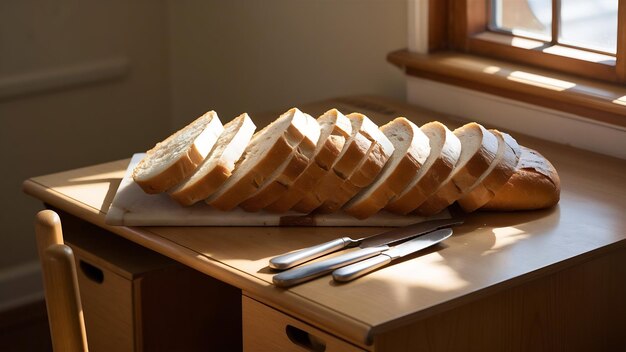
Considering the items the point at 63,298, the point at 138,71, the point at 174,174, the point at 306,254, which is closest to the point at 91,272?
the point at 174,174

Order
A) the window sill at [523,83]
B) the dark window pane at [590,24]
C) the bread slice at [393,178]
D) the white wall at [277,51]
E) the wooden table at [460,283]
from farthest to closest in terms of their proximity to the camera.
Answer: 1. the white wall at [277,51]
2. the dark window pane at [590,24]
3. the window sill at [523,83]
4. the bread slice at [393,178]
5. the wooden table at [460,283]

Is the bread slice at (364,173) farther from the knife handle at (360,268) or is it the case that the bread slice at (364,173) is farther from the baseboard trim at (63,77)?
the baseboard trim at (63,77)

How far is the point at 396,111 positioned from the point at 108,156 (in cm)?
109

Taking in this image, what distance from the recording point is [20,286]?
283cm

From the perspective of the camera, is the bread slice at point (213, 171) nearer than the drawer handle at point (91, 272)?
Yes

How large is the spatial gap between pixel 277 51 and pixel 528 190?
127cm

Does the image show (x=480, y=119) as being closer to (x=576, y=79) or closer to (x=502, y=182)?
(x=576, y=79)

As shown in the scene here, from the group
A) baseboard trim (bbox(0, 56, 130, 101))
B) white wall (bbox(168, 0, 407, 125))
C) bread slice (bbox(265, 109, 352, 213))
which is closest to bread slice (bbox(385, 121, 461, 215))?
bread slice (bbox(265, 109, 352, 213))

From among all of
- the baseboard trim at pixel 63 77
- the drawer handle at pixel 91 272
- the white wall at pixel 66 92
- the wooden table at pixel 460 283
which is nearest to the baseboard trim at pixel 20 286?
the white wall at pixel 66 92

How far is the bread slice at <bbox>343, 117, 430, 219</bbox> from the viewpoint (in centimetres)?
155

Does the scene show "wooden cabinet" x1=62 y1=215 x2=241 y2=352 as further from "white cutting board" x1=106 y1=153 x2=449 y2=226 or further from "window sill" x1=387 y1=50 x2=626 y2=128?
"window sill" x1=387 y1=50 x2=626 y2=128

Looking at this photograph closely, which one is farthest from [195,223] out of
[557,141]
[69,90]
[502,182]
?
[69,90]

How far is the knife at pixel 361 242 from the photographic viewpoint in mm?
1402

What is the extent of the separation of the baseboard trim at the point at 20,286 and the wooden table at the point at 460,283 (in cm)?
114
